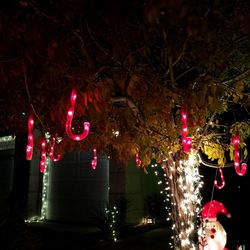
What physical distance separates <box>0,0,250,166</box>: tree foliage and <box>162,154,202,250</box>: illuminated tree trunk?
339mm

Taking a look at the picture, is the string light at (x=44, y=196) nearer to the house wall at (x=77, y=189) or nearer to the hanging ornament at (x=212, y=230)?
the house wall at (x=77, y=189)

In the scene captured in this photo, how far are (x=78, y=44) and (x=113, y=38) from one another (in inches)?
26.0

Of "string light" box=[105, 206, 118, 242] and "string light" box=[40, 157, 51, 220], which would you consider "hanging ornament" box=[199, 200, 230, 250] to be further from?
"string light" box=[40, 157, 51, 220]

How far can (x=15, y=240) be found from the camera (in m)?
8.53

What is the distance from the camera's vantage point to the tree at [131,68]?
543 cm

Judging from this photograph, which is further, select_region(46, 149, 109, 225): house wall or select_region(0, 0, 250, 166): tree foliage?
select_region(46, 149, 109, 225): house wall

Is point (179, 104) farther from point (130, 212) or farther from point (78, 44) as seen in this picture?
point (130, 212)

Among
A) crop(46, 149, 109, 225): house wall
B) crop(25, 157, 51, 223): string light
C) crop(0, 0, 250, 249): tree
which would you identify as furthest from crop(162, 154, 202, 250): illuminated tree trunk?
crop(25, 157, 51, 223): string light

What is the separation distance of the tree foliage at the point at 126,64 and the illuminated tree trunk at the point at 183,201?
34cm

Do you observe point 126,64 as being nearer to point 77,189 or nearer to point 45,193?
point 77,189

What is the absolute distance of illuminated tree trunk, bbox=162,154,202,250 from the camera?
6832 mm

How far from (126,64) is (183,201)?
2605 mm

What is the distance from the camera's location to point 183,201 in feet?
22.6

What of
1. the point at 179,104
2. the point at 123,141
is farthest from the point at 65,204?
the point at 179,104
